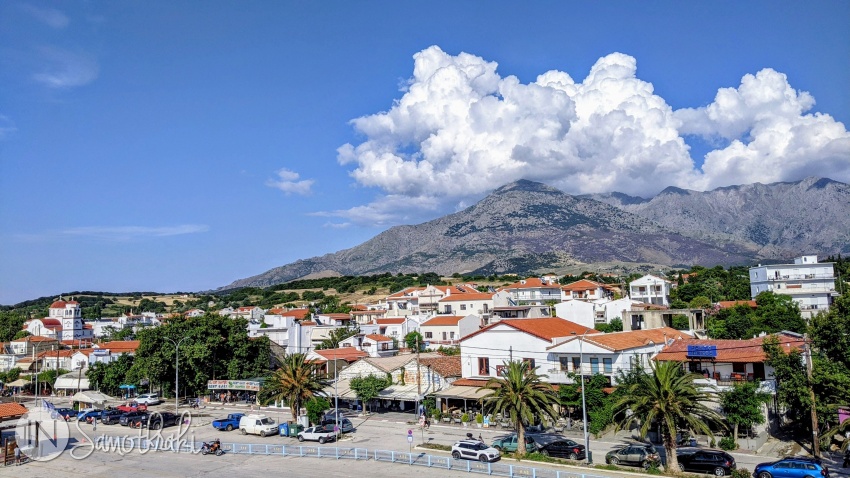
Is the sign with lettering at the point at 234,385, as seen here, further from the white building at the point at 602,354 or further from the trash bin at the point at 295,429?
the white building at the point at 602,354

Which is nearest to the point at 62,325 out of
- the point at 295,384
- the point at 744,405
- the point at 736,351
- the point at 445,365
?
the point at 445,365

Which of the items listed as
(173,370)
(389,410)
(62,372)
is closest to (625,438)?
(389,410)

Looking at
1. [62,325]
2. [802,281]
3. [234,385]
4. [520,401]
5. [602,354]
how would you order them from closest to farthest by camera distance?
[520,401]
[602,354]
[234,385]
[802,281]
[62,325]

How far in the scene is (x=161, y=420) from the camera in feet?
166

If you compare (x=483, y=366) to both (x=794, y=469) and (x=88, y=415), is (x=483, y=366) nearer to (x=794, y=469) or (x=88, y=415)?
(x=794, y=469)

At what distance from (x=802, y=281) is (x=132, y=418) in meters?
104

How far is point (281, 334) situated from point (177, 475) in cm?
5409

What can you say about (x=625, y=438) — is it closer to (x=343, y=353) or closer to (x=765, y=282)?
(x=343, y=353)

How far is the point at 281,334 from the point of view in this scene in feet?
287

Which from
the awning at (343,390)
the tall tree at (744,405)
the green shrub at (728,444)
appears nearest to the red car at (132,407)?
the awning at (343,390)

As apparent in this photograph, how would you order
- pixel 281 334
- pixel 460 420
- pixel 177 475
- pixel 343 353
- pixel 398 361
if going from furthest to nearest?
pixel 281 334, pixel 343 353, pixel 398 361, pixel 460 420, pixel 177 475

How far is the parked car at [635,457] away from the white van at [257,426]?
81.5ft

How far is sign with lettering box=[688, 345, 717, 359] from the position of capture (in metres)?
44.4

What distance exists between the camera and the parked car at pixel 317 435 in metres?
42.9
